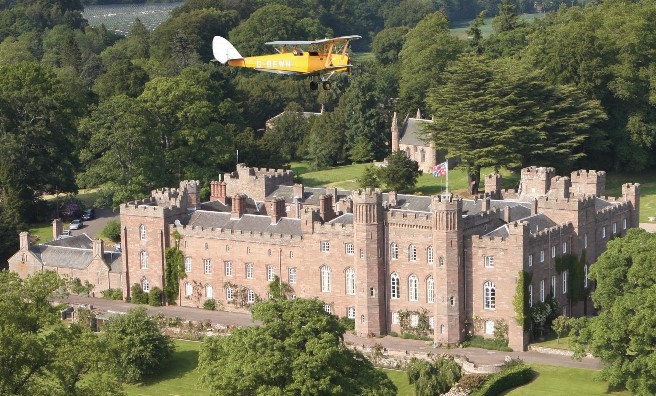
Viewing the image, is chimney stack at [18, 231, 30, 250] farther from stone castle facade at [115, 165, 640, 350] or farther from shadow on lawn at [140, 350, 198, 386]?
shadow on lawn at [140, 350, 198, 386]

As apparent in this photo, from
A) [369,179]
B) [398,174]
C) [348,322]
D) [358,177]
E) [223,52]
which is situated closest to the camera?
[348,322]

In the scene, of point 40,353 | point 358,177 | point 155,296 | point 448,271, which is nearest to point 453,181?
point 358,177

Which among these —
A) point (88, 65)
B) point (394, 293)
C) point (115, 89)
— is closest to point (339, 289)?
point (394, 293)

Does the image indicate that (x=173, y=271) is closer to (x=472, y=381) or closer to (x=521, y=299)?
(x=521, y=299)

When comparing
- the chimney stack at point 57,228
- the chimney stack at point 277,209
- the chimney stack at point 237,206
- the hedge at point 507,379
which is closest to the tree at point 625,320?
the hedge at point 507,379

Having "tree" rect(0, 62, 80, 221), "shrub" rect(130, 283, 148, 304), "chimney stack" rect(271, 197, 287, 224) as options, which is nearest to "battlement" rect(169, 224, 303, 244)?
"chimney stack" rect(271, 197, 287, 224)

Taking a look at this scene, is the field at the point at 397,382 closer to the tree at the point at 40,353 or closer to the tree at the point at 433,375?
the tree at the point at 433,375

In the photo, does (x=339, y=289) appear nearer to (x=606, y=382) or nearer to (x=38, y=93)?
(x=606, y=382)
